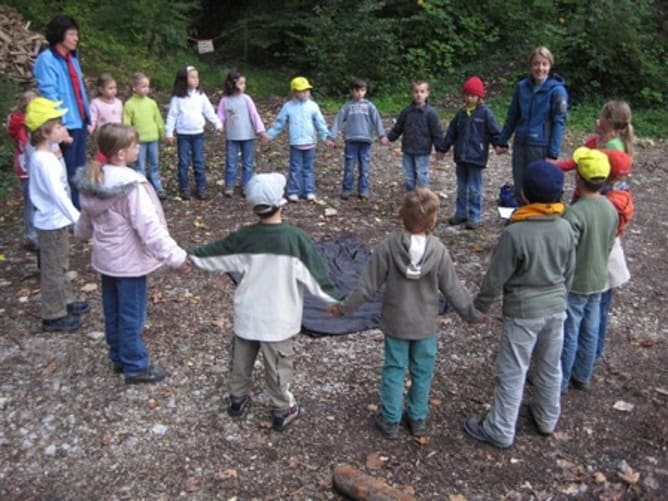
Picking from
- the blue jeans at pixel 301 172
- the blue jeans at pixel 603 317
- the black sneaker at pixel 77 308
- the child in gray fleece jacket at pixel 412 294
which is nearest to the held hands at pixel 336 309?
the child in gray fleece jacket at pixel 412 294

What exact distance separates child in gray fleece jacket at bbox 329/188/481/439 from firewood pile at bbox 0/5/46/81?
10.8 metres

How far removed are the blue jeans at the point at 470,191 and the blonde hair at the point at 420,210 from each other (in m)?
4.02

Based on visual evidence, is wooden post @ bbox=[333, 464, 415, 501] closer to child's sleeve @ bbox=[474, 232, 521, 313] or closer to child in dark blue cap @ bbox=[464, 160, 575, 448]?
child in dark blue cap @ bbox=[464, 160, 575, 448]

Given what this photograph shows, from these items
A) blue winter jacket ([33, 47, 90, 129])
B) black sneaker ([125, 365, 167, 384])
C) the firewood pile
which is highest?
the firewood pile

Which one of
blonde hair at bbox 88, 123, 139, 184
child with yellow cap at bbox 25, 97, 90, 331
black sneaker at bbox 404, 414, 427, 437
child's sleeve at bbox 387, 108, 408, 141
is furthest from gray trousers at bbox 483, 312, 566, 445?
child's sleeve at bbox 387, 108, 408, 141

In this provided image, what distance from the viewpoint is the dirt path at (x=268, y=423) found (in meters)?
4.28

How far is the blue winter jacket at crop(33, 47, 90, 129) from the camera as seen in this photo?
702 cm

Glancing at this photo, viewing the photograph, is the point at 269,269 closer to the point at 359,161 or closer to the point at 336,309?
the point at 336,309

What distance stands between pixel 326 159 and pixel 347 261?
3.98 meters

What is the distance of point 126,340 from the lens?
16.6 feet

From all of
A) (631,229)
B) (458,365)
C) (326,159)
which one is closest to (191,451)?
(458,365)

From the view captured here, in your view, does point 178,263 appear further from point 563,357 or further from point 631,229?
point 631,229

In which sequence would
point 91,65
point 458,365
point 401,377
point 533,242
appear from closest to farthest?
point 533,242 < point 401,377 < point 458,365 < point 91,65

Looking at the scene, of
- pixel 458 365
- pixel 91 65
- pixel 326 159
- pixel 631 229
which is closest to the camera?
pixel 458 365
